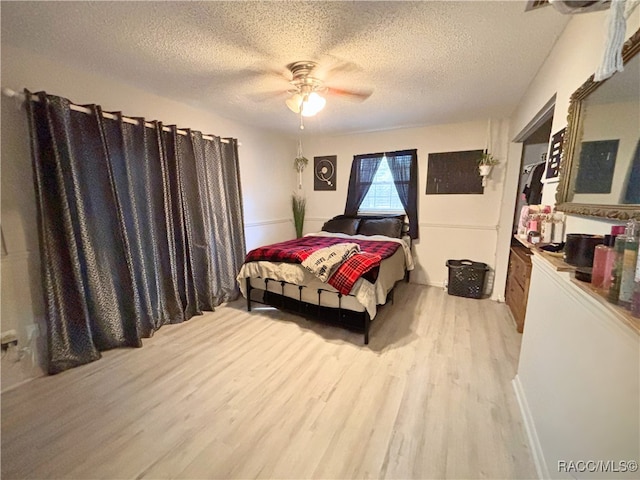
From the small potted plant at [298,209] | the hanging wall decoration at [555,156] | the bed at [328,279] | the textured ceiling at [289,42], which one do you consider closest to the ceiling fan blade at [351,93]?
the textured ceiling at [289,42]

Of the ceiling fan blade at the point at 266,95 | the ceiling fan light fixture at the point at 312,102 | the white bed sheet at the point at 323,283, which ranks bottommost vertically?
the white bed sheet at the point at 323,283

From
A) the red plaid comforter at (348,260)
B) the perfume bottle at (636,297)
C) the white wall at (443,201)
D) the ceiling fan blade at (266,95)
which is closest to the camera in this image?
the perfume bottle at (636,297)

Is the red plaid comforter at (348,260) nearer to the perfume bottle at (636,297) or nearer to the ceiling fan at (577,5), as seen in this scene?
the perfume bottle at (636,297)

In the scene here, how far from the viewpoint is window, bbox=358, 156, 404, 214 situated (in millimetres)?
3914

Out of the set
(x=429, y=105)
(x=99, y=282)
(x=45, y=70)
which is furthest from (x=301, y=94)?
(x=99, y=282)

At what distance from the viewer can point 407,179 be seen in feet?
12.3

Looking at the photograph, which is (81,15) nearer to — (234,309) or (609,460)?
(234,309)

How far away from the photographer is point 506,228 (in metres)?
3.21

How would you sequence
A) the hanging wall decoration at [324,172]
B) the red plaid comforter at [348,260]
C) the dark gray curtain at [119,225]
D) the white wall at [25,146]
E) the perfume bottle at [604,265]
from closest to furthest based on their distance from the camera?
the perfume bottle at [604,265], the white wall at [25,146], the dark gray curtain at [119,225], the red plaid comforter at [348,260], the hanging wall decoration at [324,172]

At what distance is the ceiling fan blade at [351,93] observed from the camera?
229cm

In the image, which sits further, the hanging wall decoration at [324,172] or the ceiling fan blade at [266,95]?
the hanging wall decoration at [324,172]

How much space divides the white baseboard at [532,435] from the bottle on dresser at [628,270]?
3.13ft

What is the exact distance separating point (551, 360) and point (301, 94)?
7.38 ft

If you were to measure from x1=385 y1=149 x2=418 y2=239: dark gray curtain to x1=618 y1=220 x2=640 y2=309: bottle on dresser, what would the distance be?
305cm
